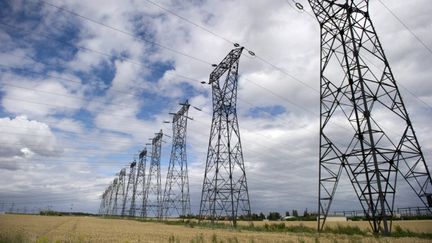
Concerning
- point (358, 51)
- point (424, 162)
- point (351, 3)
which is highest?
point (351, 3)

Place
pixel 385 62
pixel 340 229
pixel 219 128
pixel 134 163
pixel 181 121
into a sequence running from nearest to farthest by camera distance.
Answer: pixel 385 62 → pixel 340 229 → pixel 219 128 → pixel 181 121 → pixel 134 163

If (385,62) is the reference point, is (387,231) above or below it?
below

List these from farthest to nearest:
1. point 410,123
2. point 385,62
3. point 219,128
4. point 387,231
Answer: point 219,128, point 385,62, point 410,123, point 387,231

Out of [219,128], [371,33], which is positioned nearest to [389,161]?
[371,33]

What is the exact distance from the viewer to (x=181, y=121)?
5062 cm

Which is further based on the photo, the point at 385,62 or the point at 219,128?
the point at 219,128

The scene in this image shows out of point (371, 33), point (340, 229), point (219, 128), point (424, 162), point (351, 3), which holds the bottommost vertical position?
point (340, 229)

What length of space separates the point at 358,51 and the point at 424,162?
776 cm

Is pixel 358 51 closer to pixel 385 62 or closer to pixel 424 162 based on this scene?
pixel 385 62

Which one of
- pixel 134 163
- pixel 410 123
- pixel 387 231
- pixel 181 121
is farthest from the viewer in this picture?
pixel 134 163

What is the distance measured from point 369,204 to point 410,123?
18.1ft

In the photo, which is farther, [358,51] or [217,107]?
[217,107]

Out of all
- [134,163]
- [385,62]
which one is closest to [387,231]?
[385,62]

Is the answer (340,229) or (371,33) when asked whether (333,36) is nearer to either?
(371,33)
